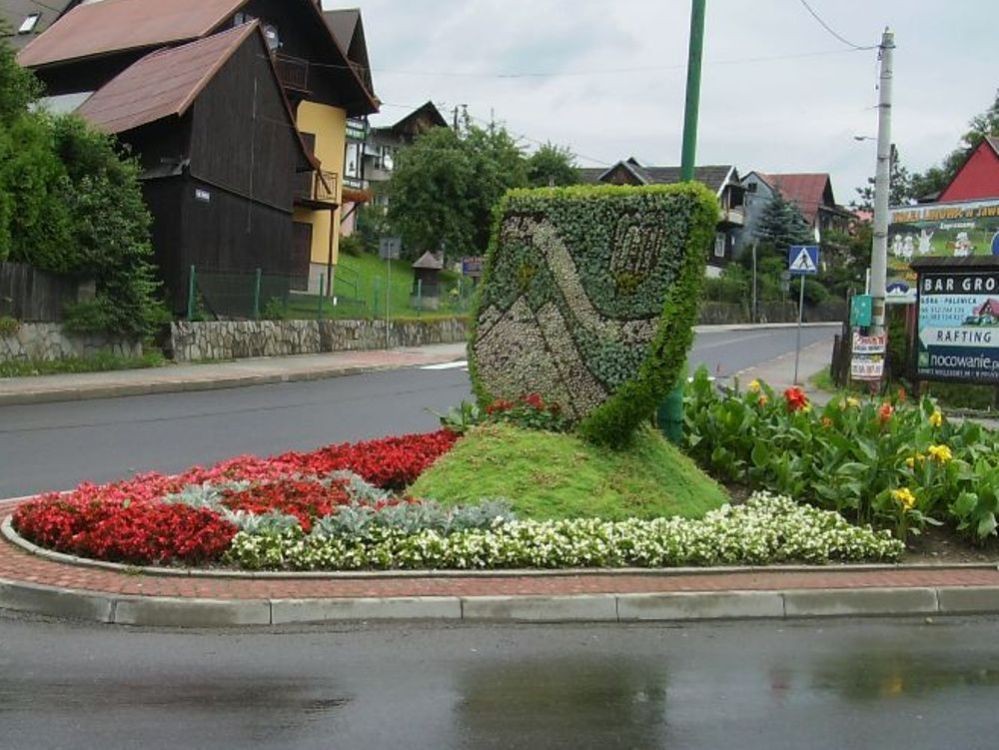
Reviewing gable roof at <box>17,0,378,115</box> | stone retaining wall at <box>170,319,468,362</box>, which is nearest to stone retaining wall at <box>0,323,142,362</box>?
stone retaining wall at <box>170,319,468,362</box>

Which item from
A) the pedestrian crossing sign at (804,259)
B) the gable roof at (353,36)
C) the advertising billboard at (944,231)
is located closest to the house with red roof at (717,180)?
the gable roof at (353,36)

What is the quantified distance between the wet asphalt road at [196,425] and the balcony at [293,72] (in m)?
15.7

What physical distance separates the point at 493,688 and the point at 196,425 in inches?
428

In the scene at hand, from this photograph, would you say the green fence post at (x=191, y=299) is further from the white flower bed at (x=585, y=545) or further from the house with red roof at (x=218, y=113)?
the white flower bed at (x=585, y=545)

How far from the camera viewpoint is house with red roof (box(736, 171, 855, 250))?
8006 cm

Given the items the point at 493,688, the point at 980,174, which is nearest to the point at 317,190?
the point at 980,174

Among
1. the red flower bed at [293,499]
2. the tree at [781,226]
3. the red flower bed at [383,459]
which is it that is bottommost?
the red flower bed at [293,499]

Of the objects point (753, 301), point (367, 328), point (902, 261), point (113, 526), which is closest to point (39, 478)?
point (113, 526)

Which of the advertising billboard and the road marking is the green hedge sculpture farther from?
the advertising billboard

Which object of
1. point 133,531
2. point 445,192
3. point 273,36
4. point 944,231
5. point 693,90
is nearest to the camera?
point 133,531

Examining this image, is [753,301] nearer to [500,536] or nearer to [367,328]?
[367,328]

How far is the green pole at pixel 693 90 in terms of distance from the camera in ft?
33.6

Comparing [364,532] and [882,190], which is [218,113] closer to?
[882,190]

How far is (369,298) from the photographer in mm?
33969
